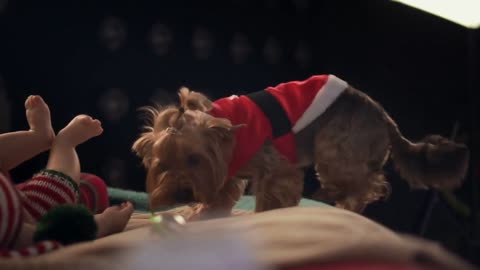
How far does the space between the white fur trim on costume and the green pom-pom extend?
0.85 m

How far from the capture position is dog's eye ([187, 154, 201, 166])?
146 centimetres

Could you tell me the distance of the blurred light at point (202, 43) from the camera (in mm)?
2576

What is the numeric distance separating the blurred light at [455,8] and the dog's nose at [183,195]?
104 centimetres

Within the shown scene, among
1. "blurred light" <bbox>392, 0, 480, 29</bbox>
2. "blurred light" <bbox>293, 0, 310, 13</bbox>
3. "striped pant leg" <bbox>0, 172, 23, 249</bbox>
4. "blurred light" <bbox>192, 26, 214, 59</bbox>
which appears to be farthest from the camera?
"blurred light" <bbox>293, 0, 310, 13</bbox>

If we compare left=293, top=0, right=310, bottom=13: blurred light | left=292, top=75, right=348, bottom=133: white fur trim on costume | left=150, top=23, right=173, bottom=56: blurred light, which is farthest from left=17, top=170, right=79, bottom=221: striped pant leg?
left=293, top=0, right=310, bottom=13: blurred light

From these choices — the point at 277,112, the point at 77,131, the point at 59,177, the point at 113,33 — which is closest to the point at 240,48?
the point at 113,33

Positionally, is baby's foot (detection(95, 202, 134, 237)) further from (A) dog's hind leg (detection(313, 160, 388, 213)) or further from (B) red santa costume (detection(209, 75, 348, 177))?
(A) dog's hind leg (detection(313, 160, 388, 213))

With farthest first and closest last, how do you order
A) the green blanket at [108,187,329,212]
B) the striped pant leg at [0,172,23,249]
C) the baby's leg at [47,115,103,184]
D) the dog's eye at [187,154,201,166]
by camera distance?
the green blanket at [108,187,329,212] < the dog's eye at [187,154,201,166] < the baby's leg at [47,115,103,184] < the striped pant leg at [0,172,23,249]

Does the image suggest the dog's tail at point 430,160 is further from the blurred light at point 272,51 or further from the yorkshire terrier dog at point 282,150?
the blurred light at point 272,51

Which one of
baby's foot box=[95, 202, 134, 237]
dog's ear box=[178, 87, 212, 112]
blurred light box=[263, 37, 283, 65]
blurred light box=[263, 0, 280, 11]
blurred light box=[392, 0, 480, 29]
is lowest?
baby's foot box=[95, 202, 134, 237]

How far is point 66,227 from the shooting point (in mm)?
885

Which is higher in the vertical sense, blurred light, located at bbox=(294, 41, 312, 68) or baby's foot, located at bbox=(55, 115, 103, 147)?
blurred light, located at bbox=(294, 41, 312, 68)

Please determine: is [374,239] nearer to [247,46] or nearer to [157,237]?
[157,237]

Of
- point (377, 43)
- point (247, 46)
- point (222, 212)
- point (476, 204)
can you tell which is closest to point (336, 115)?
point (222, 212)
